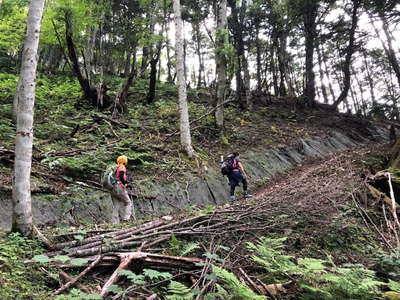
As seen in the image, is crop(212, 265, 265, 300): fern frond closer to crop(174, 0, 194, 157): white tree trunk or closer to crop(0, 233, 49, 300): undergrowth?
crop(0, 233, 49, 300): undergrowth

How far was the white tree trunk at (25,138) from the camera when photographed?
4668 millimetres

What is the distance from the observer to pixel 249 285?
422cm

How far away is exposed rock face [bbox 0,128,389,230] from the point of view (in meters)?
7.76

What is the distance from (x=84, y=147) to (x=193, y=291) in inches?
347

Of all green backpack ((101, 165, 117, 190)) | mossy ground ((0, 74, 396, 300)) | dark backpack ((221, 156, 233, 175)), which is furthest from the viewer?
dark backpack ((221, 156, 233, 175))

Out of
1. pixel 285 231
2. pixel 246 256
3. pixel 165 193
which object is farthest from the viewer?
pixel 165 193

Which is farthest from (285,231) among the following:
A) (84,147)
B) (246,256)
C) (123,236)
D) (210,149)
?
(210,149)

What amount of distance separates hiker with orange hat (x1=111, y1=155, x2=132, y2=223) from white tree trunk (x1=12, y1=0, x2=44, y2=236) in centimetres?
344

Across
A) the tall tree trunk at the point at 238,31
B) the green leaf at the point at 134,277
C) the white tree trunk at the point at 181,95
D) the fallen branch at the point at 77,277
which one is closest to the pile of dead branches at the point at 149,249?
the fallen branch at the point at 77,277

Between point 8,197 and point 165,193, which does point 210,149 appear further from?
point 8,197

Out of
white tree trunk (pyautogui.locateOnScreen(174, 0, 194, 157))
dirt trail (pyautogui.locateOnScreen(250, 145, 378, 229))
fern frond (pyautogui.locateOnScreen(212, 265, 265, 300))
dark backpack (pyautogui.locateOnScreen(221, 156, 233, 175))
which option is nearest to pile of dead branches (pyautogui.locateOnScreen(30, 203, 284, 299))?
fern frond (pyautogui.locateOnScreen(212, 265, 265, 300))

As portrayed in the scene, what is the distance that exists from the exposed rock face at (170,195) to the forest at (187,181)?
50mm

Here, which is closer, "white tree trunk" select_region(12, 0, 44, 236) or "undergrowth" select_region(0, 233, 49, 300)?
"undergrowth" select_region(0, 233, 49, 300)

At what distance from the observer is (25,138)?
472cm
